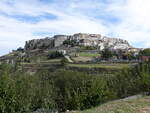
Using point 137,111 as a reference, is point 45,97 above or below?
below

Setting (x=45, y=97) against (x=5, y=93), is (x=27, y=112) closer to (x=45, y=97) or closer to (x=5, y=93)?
(x=5, y=93)

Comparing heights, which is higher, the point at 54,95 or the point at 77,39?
the point at 77,39

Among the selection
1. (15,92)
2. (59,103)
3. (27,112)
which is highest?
(15,92)

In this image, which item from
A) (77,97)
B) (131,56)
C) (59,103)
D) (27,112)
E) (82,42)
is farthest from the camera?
(82,42)

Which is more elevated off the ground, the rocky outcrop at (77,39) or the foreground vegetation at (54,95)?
the rocky outcrop at (77,39)

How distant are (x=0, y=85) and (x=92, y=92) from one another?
5627mm

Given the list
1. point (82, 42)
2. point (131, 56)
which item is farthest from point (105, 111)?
point (82, 42)

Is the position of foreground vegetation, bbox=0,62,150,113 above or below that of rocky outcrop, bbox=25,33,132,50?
below

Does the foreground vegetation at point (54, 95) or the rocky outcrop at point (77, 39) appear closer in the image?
the foreground vegetation at point (54, 95)

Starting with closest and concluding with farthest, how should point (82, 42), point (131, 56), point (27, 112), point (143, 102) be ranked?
point (143, 102) → point (27, 112) → point (131, 56) → point (82, 42)

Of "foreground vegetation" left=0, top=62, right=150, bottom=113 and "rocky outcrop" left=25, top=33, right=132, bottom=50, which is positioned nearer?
"foreground vegetation" left=0, top=62, right=150, bottom=113

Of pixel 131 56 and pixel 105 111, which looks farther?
pixel 131 56

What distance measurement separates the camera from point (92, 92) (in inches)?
519

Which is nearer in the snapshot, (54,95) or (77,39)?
(54,95)
